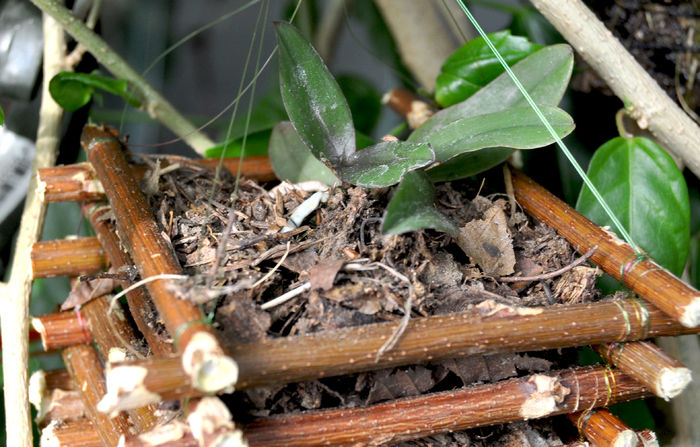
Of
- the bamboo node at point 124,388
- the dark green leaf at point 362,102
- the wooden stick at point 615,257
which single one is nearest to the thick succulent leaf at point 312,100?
the wooden stick at point 615,257

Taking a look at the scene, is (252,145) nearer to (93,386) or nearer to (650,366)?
(93,386)

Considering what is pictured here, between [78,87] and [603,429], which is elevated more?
[78,87]

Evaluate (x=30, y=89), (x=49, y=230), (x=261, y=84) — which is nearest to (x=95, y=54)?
(x=30, y=89)

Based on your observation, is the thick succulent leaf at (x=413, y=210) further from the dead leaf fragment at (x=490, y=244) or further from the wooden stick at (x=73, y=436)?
the wooden stick at (x=73, y=436)

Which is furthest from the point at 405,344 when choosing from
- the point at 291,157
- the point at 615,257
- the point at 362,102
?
the point at 362,102

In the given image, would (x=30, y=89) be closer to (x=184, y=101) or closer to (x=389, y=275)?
(x=389, y=275)

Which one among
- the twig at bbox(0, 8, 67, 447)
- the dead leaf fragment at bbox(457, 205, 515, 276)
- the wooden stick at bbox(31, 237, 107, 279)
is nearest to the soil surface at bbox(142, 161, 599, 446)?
the dead leaf fragment at bbox(457, 205, 515, 276)
